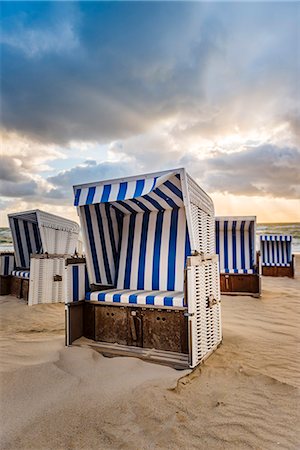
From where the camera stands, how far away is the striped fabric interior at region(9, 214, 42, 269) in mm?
8336

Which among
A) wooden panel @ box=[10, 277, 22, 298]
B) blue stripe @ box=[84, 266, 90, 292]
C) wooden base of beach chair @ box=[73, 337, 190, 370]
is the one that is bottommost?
wooden base of beach chair @ box=[73, 337, 190, 370]

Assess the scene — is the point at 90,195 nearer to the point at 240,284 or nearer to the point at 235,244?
the point at 240,284

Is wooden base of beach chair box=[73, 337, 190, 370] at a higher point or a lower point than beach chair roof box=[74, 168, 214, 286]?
lower

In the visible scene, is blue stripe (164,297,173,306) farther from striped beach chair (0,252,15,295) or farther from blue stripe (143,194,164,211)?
striped beach chair (0,252,15,295)

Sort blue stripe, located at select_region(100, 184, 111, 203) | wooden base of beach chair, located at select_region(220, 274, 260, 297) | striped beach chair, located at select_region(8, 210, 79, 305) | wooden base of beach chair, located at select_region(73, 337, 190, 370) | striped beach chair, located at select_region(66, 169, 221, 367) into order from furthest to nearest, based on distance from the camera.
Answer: wooden base of beach chair, located at select_region(220, 274, 260, 297) < striped beach chair, located at select_region(8, 210, 79, 305) < blue stripe, located at select_region(100, 184, 111, 203) < striped beach chair, located at select_region(66, 169, 221, 367) < wooden base of beach chair, located at select_region(73, 337, 190, 370)

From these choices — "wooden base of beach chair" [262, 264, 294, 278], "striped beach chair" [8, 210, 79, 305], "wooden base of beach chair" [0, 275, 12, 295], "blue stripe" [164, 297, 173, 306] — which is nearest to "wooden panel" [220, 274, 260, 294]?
"striped beach chair" [8, 210, 79, 305]

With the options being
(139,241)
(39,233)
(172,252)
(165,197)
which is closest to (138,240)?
(139,241)

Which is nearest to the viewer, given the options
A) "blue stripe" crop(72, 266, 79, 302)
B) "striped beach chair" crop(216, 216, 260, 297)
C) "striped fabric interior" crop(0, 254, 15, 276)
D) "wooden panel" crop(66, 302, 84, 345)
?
"wooden panel" crop(66, 302, 84, 345)

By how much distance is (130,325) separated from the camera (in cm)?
361

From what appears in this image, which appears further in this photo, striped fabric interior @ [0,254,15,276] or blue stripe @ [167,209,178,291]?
striped fabric interior @ [0,254,15,276]

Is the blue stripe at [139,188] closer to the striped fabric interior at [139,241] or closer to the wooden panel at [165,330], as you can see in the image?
the striped fabric interior at [139,241]

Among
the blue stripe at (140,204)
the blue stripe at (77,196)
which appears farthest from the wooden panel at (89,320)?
the blue stripe at (140,204)

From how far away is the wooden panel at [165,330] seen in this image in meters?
3.32

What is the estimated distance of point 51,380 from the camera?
2.68 metres
